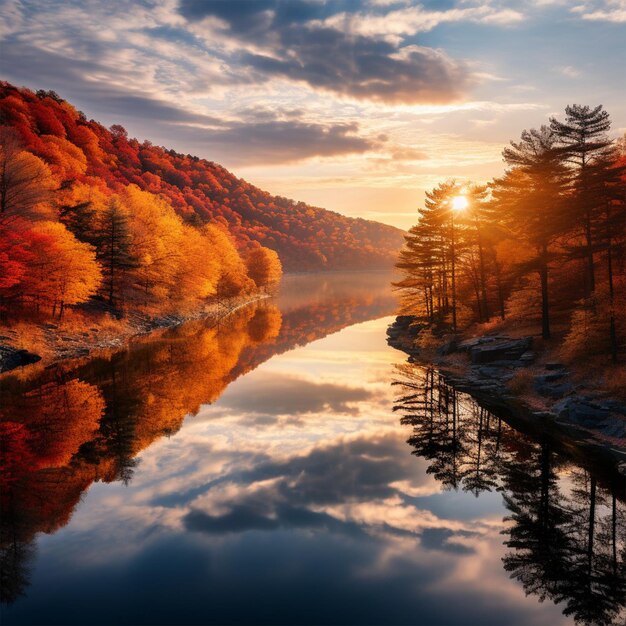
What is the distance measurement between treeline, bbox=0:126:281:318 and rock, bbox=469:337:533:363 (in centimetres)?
3643

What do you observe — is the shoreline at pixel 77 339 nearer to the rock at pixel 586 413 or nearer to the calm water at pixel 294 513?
the calm water at pixel 294 513

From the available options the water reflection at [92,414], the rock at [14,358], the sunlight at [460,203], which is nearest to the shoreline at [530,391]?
the water reflection at [92,414]

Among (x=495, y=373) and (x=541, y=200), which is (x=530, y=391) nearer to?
(x=495, y=373)

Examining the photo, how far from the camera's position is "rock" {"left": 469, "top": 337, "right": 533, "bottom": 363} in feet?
117

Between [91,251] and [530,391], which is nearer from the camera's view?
[530,391]

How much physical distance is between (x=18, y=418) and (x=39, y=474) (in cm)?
843

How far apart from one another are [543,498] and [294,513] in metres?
8.85

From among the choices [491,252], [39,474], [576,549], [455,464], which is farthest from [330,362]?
[576,549]

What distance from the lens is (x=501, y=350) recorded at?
119 ft

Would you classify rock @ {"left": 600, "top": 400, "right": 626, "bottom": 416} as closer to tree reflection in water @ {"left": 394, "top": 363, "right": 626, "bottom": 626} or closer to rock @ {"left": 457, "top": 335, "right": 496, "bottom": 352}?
tree reflection in water @ {"left": 394, "top": 363, "right": 626, "bottom": 626}

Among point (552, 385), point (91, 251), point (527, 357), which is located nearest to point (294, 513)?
point (552, 385)

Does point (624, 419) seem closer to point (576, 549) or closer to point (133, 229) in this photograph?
point (576, 549)

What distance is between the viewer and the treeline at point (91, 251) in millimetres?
45031

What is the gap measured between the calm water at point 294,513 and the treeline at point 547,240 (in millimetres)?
10230
